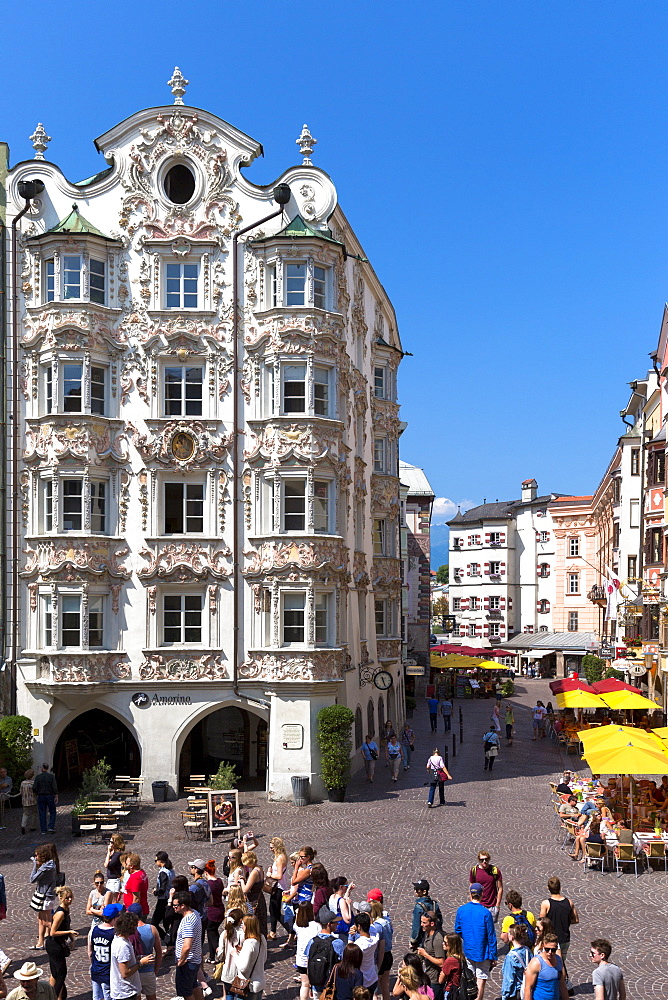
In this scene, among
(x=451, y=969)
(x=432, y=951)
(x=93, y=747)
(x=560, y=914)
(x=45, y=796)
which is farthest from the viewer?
(x=93, y=747)

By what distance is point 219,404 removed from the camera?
3478cm

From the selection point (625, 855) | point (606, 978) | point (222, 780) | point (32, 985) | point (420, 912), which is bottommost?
point (625, 855)

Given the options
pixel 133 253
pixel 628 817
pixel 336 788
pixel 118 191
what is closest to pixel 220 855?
pixel 336 788

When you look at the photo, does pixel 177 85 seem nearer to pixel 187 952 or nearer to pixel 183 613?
pixel 183 613

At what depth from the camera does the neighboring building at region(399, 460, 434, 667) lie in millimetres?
79562

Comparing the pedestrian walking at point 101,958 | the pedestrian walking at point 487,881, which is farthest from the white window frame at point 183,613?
the pedestrian walking at point 101,958

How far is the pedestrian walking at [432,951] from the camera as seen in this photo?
41.6ft

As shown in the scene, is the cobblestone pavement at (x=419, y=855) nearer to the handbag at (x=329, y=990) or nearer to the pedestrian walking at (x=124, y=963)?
the handbag at (x=329, y=990)

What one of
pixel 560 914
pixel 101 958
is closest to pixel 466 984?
pixel 560 914

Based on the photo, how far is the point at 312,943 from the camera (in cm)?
1301

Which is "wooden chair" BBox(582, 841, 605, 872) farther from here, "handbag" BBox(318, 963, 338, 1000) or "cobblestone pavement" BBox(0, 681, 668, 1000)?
"handbag" BBox(318, 963, 338, 1000)

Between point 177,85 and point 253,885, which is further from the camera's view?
point 177,85

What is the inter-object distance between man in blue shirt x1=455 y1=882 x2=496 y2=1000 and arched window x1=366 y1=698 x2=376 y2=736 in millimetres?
27797

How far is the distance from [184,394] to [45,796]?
14.0 meters
